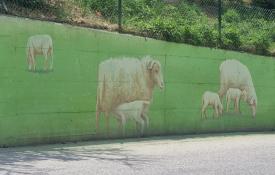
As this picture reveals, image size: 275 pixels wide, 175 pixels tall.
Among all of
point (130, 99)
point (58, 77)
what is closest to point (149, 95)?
point (130, 99)

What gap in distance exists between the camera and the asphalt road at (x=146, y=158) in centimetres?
975

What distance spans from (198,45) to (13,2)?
520 centimetres

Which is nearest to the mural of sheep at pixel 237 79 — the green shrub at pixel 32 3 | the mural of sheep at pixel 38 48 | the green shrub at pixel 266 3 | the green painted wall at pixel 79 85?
the green painted wall at pixel 79 85

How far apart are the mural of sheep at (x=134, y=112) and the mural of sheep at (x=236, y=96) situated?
3.04 meters

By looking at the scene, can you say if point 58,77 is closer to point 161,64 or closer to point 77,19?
point 77,19

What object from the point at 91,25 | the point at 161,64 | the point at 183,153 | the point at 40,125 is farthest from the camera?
the point at 161,64

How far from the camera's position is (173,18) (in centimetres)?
1720

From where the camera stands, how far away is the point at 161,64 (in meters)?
15.2

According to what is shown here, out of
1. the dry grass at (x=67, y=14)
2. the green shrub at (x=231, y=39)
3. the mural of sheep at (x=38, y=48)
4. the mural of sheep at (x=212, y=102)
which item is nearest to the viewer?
the mural of sheep at (x=38, y=48)

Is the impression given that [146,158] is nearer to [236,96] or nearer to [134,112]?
[134,112]

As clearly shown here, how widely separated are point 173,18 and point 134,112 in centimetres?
373

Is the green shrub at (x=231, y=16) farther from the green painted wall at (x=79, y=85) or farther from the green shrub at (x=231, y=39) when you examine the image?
the green painted wall at (x=79, y=85)

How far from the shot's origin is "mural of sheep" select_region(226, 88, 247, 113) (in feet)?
55.9

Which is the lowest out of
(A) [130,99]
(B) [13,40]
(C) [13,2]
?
(A) [130,99]
